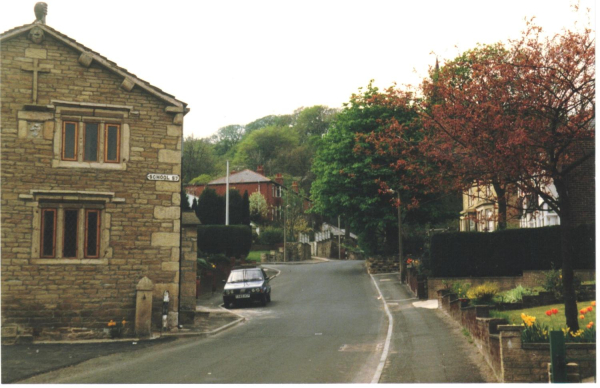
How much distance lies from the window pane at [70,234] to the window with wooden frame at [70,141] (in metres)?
1.40

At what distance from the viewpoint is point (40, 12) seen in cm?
1631

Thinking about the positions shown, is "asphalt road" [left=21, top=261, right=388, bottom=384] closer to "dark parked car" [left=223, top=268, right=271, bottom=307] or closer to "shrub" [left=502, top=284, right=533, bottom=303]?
"dark parked car" [left=223, top=268, right=271, bottom=307]

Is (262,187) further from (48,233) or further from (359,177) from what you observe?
(48,233)

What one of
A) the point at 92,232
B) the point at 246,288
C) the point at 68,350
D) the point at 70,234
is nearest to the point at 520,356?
the point at 68,350

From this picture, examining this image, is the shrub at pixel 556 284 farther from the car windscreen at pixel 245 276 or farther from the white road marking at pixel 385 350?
the car windscreen at pixel 245 276

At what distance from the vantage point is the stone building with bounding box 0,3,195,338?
16.0m

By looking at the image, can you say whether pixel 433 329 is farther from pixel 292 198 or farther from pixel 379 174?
pixel 292 198

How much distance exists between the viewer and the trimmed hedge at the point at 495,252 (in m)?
25.0

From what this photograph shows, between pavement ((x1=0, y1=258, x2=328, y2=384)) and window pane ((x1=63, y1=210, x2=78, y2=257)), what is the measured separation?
7.34 feet

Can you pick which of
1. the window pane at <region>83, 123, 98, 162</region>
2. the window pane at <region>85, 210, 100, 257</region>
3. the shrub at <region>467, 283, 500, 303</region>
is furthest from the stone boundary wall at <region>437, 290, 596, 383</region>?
the window pane at <region>83, 123, 98, 162</region>

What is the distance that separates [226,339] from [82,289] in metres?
3.84

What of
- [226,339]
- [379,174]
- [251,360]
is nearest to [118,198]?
[226,339]

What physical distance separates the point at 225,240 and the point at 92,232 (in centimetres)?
2817

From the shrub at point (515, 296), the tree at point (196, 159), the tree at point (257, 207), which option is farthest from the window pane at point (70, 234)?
the tree at point (257, 207)
